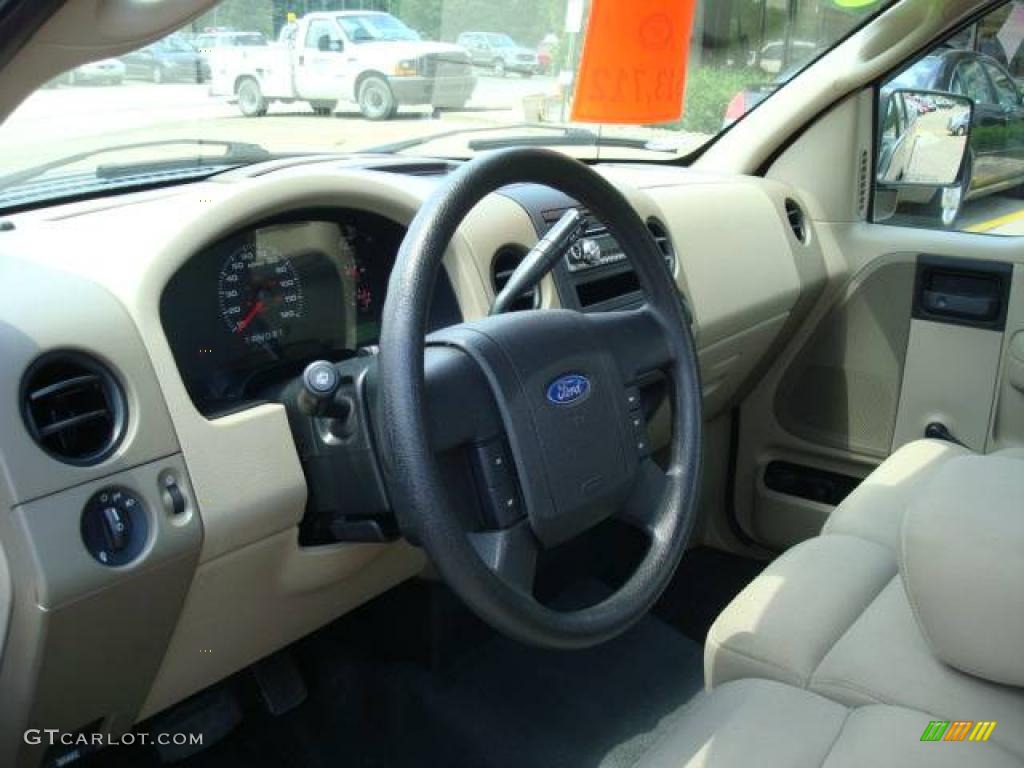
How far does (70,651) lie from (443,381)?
611mm

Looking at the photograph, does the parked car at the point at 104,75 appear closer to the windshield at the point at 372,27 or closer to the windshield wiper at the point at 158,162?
the windshield wiper at the point at 158,162

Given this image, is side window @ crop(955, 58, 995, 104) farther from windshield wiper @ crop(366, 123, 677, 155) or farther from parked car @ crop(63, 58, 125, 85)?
parked car @ crop(63, 58, 125, 85)

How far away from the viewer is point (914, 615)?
4.58ft

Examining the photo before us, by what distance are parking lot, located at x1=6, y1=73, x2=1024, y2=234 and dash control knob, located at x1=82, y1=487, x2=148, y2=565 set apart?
0.46 meters

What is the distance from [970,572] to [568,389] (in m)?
0.53

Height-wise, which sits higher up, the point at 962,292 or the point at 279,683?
the point at 962,292

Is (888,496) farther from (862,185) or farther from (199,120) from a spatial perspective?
(199,120)

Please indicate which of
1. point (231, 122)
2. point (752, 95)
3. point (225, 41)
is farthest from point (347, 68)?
point (752, 95)

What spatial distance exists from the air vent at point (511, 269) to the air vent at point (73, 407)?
774 mm

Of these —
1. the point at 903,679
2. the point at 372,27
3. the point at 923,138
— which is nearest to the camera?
the point at 903,679

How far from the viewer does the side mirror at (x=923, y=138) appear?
2.78 metres

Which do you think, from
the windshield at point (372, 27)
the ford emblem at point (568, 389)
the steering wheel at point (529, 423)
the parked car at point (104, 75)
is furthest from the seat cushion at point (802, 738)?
the windshield at point (372, 27)

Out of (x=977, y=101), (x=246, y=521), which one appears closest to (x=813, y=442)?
(x=977, y=101)

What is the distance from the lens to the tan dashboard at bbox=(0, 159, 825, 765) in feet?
4.15
